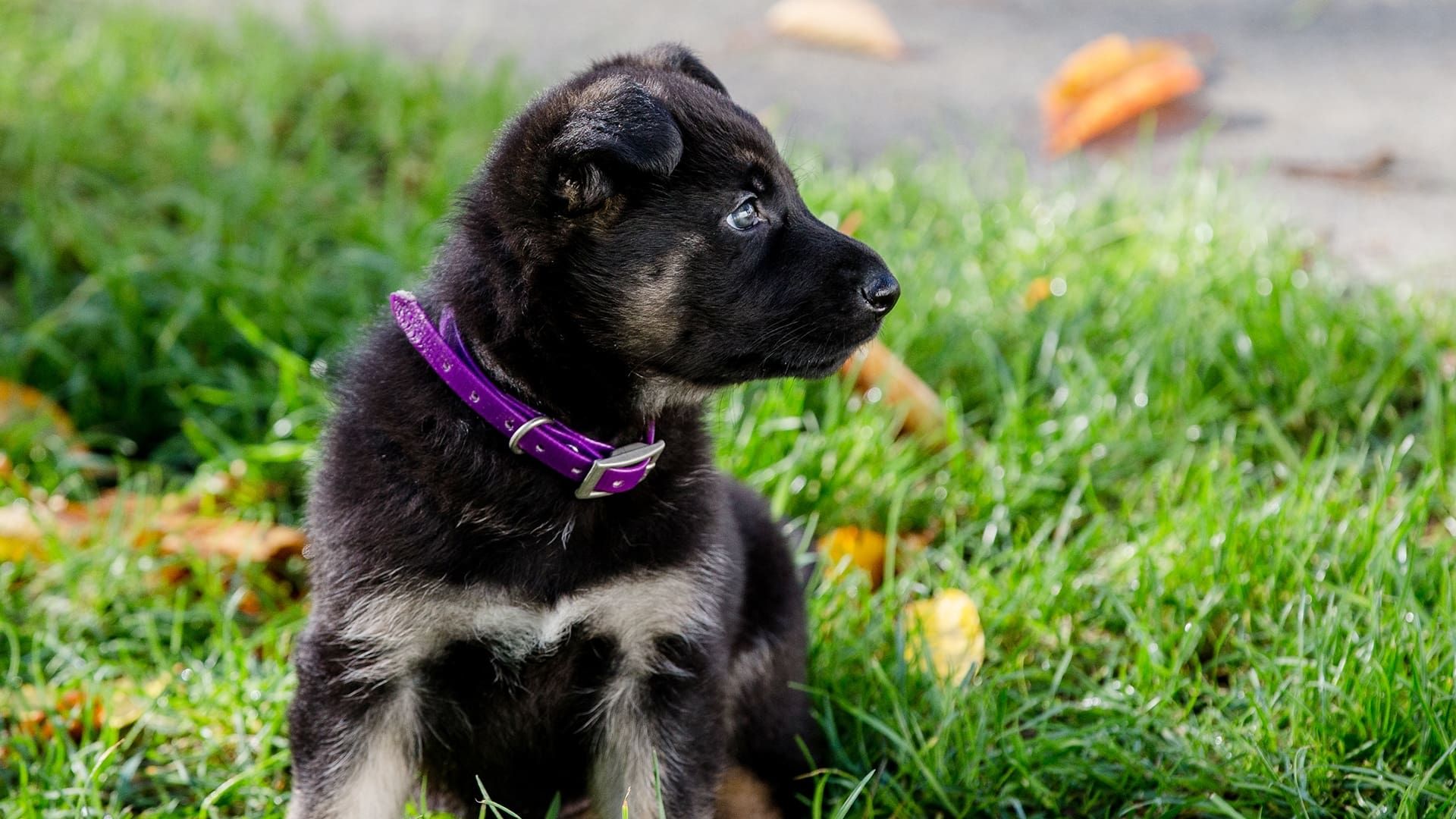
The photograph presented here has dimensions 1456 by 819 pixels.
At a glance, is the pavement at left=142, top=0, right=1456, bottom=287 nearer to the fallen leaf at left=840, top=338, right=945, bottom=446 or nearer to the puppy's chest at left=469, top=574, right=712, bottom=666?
the fallen leaf at left=840, top=338, right=945, bottom=446

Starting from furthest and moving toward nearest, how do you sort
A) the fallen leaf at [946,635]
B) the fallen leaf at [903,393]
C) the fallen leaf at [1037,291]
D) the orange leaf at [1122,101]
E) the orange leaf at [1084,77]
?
the orange leaf at [1084,77] < the orange leaf at [1122,101] < the fallen leaf at [1037,291] < the fallen leaf at [903,393] < the fallen leaf at [946,635]

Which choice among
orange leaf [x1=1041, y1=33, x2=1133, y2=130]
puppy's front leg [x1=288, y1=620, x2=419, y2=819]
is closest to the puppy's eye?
puppy's front leg [x1=288, y1=620, x2=419, y2=819]

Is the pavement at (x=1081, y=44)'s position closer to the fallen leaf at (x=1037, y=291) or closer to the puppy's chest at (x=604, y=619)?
the fallen leaf at (x=1037, y=291)

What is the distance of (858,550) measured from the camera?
3.75 meters

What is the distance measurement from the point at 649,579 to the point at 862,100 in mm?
4492

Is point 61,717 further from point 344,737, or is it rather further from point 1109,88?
point 1109,88

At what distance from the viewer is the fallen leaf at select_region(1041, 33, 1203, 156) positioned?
20.0 feet

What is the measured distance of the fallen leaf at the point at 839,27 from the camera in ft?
23.5

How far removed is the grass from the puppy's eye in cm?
85

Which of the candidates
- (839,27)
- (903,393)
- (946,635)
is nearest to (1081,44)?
(839,27)

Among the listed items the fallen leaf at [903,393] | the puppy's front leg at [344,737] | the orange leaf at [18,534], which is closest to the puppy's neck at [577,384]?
the puppy's front leg at [344,737]

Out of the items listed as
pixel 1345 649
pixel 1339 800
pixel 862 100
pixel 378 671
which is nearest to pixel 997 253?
pixel 862 100

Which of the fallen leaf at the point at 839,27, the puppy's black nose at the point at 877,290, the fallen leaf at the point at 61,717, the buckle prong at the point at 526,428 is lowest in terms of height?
the fallen leaf at the point at 61,717

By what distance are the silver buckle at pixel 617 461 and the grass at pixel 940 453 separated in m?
0.75
